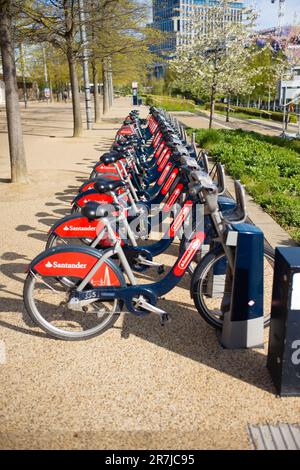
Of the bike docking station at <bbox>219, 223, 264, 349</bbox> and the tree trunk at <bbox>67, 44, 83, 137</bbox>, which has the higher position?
the tree trunk at <bbox>67, 44, 83, 137</bbox>

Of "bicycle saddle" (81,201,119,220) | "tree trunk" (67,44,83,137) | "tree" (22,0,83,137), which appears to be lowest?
"bicycle saddle" (81,201,119,220)

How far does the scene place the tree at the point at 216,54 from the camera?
672 inches

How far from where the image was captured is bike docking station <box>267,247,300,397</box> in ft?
8.05

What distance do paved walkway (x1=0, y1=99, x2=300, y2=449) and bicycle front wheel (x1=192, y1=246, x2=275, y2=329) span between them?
0.17 m

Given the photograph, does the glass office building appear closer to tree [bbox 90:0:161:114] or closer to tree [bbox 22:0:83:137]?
tree [bbox 90:0:161:114]

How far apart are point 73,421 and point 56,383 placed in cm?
39

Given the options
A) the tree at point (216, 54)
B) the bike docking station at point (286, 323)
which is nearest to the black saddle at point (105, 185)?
the bike docking station at point (286, 323)

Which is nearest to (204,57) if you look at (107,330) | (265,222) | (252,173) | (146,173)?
(252,173)

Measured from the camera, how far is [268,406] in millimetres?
2545

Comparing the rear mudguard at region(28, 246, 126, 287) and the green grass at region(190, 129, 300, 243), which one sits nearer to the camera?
the rear mudguard at region(28, 246, 126, 287)

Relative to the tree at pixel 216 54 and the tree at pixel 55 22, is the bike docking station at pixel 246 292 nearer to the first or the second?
the tree at pixel 55 22

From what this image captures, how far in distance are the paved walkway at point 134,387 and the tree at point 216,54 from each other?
14.8m

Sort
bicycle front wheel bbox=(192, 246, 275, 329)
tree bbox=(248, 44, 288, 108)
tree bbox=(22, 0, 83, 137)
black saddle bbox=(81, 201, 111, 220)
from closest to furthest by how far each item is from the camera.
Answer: black saddle bbox=(81, 201, 111, 220), bicycle front wheel bbox=(192, 246, 275, 329), tree bbox=(22, 0, 83, 137), tree bbox=(248, 44, 288, 108)

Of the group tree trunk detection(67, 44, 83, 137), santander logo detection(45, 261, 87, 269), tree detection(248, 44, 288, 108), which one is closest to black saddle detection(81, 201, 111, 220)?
santander logo detection(45, 261, 87, 269)
